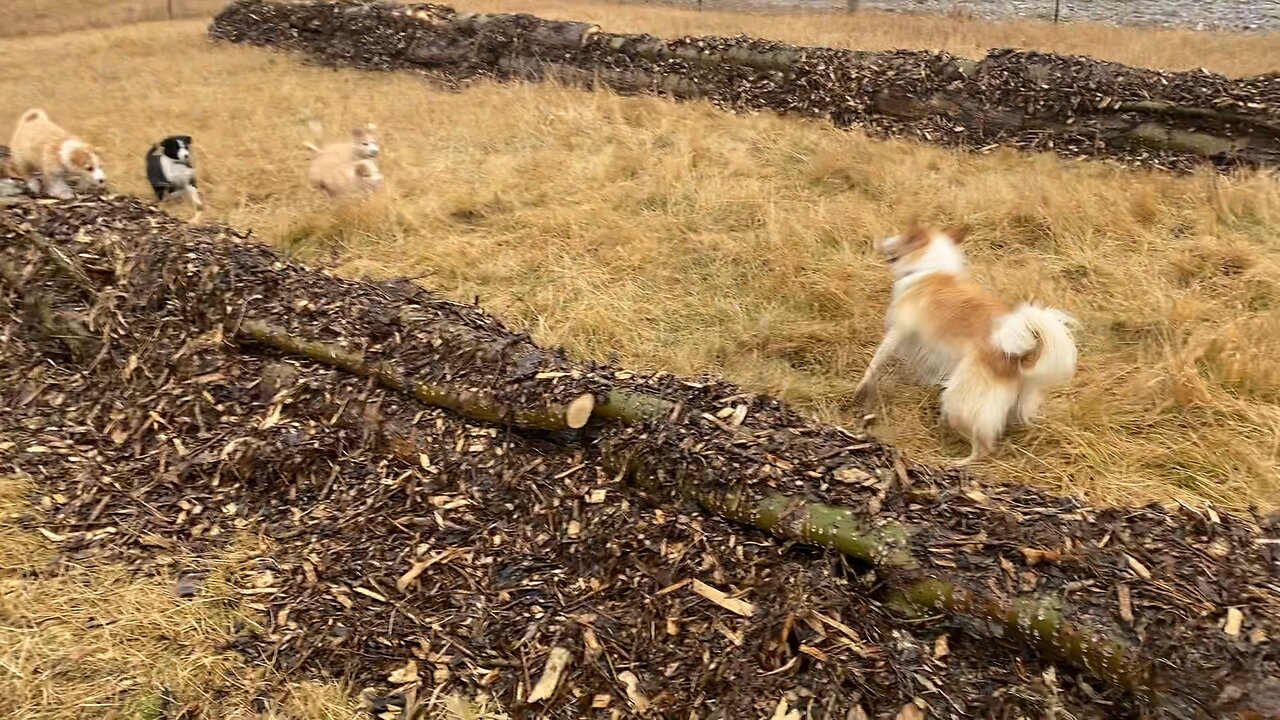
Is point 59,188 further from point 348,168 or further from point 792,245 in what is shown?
point 792,245

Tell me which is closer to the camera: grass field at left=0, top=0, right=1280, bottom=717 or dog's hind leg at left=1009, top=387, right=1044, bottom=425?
grass field at left=0, top=0, right=1280, bottom=717

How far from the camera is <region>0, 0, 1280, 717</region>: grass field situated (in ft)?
10.8

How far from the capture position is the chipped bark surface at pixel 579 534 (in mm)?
2455

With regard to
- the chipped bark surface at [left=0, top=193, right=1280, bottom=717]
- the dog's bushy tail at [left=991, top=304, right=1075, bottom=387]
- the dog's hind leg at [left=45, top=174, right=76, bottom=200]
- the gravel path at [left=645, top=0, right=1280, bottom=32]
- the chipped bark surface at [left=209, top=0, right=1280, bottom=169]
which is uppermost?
the gravel path at [left=645, top=0, right=1280, bottom=32]

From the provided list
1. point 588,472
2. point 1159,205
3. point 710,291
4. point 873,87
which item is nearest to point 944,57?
point 873,87

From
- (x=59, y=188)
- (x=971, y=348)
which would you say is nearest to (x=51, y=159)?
(x=59, y=188)

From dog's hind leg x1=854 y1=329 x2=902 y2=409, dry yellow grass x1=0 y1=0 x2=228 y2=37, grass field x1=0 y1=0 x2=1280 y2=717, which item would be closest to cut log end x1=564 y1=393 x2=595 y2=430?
grass field x1=0 y1=0 x2=1280 y2=717

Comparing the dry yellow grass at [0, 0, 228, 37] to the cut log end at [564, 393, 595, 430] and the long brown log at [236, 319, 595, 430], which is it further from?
the cut log end at [564, 393, 595, 430]

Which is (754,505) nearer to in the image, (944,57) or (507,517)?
(507,517)

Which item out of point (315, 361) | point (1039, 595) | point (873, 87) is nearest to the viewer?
point (1039, 595)

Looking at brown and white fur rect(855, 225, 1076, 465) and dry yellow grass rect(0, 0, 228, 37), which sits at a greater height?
dry yellow grass rect(0, 0, 228, 37)

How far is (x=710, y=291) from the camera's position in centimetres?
520

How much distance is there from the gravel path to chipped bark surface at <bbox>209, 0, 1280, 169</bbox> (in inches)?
321

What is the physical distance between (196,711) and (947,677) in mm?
2443
